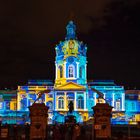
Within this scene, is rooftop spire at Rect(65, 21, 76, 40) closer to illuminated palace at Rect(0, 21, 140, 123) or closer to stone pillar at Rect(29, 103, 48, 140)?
illuminated palace at Rect(0, 21, 140, 123)

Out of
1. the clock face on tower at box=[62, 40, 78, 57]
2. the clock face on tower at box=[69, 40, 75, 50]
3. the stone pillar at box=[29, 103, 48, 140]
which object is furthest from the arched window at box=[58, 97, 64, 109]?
the stone pillar at box=[29, 103, 48, 140]

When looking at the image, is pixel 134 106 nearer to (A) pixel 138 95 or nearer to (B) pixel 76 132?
(A) pixel 138 95

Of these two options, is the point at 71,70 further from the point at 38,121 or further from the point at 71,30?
the point at 38,121

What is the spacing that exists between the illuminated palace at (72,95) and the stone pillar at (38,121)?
7176cm

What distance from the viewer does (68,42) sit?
106 m

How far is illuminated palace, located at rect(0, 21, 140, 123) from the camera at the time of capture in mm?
103938

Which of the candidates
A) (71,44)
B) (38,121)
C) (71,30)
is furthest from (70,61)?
(38,121)

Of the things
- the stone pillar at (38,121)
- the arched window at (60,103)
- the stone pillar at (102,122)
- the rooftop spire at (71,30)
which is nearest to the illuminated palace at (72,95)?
the arched window at (60,103)

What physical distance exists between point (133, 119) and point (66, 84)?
15.8 m

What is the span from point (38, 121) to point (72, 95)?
74837mm

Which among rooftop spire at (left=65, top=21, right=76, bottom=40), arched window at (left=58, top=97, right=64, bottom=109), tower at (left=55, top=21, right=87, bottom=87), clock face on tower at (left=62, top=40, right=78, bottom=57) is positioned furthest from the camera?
rooftop spire at (left=65, top=21, right=76, bottom=40)

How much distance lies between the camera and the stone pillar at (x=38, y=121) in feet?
98.9

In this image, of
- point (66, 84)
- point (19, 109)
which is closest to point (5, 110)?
point (19, 109)

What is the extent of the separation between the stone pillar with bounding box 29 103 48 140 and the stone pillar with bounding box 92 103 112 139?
123 inches
